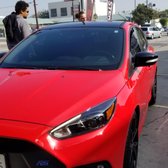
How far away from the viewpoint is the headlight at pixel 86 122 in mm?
2797

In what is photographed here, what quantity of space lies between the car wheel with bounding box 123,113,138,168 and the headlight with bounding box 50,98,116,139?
44cm

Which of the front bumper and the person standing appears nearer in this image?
the front bumper

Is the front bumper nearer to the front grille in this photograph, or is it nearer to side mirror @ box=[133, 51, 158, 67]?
the front grille

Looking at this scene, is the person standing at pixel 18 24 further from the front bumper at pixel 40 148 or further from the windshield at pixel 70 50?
the front bumper at pixel 40 148

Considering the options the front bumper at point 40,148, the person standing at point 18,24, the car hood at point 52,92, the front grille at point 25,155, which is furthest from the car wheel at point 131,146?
the person standing at point 18,24

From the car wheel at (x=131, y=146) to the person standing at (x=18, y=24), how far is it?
3923 mm

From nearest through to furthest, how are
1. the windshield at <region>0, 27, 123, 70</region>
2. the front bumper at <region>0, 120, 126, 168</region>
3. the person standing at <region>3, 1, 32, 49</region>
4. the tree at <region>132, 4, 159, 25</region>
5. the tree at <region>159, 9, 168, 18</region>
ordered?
the front bumper at <region>0, 120, 126, 168</region>, the windshield at <region>0, 27, 123, 70</region>, the person standing at <region>3, 1, 32, 49</region>, the tree at <region>132, 4, 159, 25</region>, the tree at <region>159, 9, 168, 18</region>

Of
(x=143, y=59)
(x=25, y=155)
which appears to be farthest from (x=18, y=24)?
(x=25, y=155)

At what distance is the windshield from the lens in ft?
13.3

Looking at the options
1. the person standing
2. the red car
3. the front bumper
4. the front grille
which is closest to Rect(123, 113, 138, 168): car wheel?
the red car

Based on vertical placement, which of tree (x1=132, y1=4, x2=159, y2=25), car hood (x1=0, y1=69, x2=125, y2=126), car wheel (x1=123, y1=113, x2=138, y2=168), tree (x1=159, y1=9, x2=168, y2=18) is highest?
car hood (x1=0, y1=69, x2=125, y2=126)

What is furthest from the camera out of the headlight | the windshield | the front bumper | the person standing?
the person standing

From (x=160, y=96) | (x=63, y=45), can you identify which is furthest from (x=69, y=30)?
(x=160, y=96)

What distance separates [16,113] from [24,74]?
96 cm
